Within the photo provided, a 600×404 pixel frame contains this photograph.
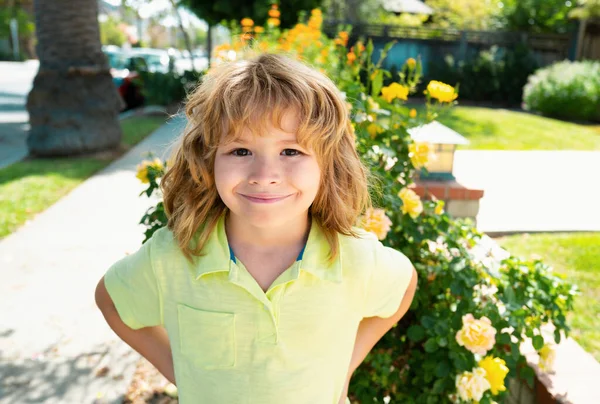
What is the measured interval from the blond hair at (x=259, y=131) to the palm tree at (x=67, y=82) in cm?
690

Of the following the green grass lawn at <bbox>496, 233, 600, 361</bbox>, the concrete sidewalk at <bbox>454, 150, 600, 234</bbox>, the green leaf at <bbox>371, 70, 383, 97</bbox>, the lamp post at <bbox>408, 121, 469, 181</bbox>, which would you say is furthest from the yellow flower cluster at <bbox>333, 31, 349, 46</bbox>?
the green grass lawn at <bbox>496, 233, 600, 361</bbox>

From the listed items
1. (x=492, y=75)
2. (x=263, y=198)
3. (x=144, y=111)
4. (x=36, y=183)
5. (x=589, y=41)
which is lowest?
(x=144, y=111)

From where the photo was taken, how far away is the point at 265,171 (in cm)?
120

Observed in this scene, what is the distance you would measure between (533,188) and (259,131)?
19.0ft

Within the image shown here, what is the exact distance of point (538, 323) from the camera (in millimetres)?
2062

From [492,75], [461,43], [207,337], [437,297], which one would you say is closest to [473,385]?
[437,297]

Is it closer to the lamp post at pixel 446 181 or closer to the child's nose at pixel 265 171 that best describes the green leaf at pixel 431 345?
the child's nose at pixel 265 171

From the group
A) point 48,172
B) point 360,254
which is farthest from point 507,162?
point 360,254

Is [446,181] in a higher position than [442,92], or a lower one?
lower

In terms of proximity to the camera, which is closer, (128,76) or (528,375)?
(528,375)

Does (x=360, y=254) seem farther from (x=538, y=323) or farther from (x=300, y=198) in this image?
(x=538, y=323)

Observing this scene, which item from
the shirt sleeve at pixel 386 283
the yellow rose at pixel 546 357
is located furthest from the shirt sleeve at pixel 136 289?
the yellow rose at pixel 546 357

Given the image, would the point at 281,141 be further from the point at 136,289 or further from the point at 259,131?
the point at 136,289

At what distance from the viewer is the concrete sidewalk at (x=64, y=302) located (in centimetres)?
265
